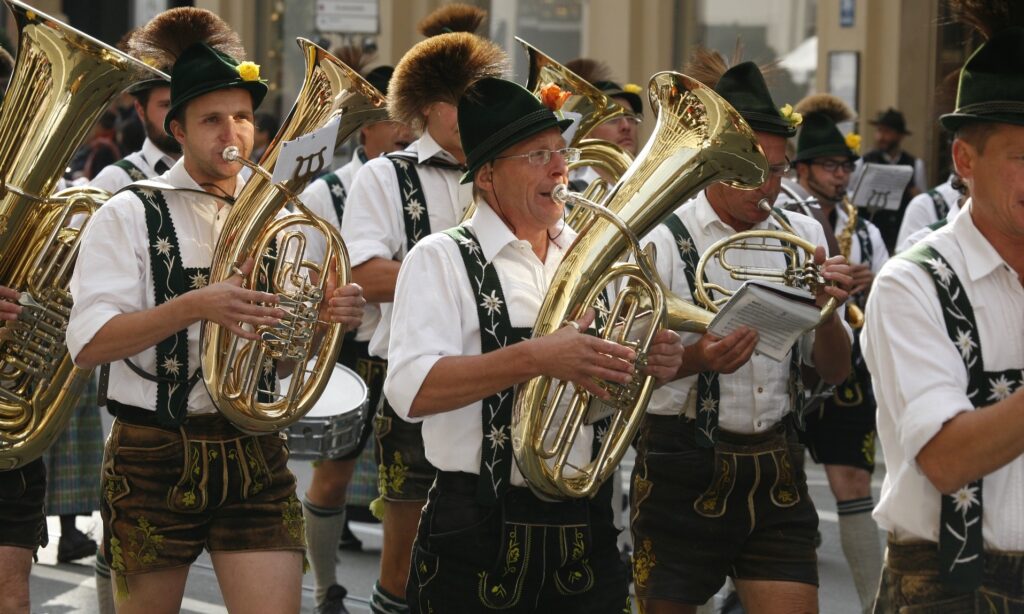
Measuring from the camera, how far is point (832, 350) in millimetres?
4922

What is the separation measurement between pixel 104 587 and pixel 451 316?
208 centimetres

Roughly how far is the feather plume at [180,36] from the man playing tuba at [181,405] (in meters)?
0.16

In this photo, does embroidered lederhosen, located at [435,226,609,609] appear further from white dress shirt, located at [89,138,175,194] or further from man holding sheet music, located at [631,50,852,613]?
white dress shirt, located at [89,138,175,194]

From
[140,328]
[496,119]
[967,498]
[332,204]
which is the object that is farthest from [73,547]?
[967,498]

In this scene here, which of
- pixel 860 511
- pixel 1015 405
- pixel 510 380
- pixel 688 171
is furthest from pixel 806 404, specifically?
pixel 1015 405

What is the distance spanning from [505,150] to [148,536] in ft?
4.65

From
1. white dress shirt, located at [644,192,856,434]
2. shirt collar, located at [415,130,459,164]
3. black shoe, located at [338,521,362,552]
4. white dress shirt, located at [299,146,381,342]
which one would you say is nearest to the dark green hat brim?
white dress shirt, located at [644,192,856,434]

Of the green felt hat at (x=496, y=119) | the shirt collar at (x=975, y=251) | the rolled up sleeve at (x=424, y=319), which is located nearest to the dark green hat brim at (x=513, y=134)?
the green felt hat at (x=496, y=119)

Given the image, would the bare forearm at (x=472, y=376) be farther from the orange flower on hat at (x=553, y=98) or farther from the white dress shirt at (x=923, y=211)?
the white dress shirt at (x=923, y=211)

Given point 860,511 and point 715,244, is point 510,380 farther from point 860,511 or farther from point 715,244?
point 860,511

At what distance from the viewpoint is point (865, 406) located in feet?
22.2

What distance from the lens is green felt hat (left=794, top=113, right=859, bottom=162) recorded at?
760cm

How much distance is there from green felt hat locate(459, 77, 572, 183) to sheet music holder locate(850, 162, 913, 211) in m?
4.51

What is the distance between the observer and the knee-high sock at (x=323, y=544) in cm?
654
